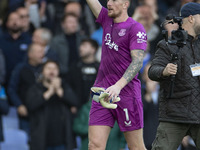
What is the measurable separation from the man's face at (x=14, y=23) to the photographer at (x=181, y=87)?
5.63m

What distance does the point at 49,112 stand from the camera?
36.8ft

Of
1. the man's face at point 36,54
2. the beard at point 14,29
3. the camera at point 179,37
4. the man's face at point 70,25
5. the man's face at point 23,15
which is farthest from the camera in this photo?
the man's face at point 23,15

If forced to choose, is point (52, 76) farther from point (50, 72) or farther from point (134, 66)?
point (134, 66)

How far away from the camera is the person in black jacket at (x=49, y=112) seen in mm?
11180

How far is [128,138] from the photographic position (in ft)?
25.3

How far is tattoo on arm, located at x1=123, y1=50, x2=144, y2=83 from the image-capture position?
287 inches

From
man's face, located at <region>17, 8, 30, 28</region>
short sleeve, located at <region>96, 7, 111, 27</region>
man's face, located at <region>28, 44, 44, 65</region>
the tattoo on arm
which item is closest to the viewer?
the tattoo on arm

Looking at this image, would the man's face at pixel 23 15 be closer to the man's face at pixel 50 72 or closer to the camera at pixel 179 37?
the man's face at pixel 50 72

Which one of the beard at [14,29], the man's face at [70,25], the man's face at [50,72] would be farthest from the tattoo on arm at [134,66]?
the beard at [14,29]

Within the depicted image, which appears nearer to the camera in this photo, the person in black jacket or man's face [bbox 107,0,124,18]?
man's face [bbox 107,0,124,18]

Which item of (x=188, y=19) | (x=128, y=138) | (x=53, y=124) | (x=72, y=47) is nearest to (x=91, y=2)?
(x=188, y=19)

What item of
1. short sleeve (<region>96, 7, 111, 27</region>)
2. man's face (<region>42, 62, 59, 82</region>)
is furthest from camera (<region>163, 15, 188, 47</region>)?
man's face (<region>42, 62, 59, 82</region>)

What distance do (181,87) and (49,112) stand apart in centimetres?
436

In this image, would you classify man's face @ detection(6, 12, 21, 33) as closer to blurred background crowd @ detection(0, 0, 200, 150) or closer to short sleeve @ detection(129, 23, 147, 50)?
blurred background crowd @ detection(0, 0, 200, 150)
